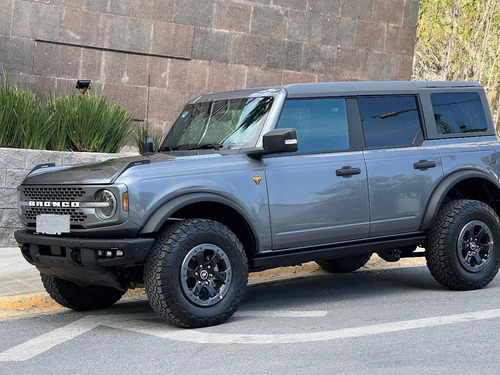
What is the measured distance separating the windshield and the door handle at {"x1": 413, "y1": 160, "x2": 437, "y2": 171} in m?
1.48

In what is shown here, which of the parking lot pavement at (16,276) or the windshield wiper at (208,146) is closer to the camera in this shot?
the windshield wiper at (208,146)

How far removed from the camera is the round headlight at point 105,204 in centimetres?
660

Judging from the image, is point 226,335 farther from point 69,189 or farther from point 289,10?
point 289,10

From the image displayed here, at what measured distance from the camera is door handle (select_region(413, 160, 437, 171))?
318 inches

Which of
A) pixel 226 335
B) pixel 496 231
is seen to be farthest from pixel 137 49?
pixel 226 335

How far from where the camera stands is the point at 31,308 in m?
7.95

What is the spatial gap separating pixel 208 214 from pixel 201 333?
3.46 ft

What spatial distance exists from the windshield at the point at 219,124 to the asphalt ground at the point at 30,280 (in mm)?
1592

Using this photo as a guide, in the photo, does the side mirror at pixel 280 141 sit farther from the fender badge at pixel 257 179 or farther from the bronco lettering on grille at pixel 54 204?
the bronco lettering on grille at pixel 54 204

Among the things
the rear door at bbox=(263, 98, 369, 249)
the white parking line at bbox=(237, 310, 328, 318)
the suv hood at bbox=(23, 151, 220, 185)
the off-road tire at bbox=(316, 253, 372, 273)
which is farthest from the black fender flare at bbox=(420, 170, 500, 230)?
the suv hood at bbox=(23, 151, 220, 185)

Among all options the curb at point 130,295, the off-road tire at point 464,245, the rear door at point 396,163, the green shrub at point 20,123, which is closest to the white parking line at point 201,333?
the curb at point 130,295

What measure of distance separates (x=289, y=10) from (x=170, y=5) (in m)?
2.19

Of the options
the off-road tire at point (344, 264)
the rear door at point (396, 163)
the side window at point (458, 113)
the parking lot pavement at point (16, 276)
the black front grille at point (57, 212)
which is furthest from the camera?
the off-road tire at point (344, 264)

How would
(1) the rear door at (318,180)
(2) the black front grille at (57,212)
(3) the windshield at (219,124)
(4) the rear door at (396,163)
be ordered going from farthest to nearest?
(4) the rear door at (396,163) → (3) the windshield at (219,124) → (1) the rear door at (318,180) → (2) the black front grille at (57,212)
